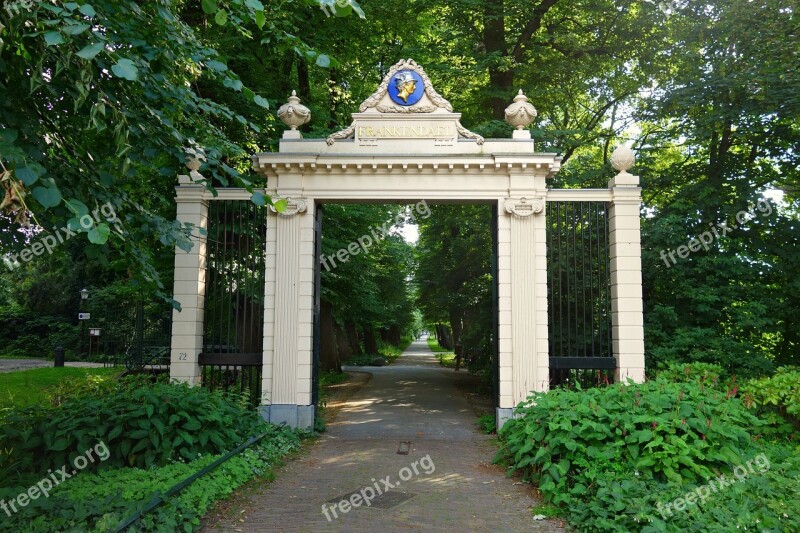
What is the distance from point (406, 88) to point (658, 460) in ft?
24.3

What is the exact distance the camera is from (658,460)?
6453 mm

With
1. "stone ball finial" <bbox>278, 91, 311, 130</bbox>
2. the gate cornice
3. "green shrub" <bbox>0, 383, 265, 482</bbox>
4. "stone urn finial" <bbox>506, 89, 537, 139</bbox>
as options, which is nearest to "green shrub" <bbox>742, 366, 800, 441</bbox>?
the gate cornice

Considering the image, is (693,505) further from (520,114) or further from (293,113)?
(293,113)

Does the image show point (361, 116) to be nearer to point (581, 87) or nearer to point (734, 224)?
point (581, 87)

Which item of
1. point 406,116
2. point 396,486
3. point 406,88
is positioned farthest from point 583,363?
point 406,88

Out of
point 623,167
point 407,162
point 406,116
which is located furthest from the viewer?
point 623,167

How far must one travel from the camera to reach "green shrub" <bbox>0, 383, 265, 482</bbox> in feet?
22.2

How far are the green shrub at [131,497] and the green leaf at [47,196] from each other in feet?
9.23

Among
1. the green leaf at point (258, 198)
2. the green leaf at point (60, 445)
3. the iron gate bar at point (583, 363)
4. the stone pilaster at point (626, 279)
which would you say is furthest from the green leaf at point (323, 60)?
the stone pilaster at point (626, 279)

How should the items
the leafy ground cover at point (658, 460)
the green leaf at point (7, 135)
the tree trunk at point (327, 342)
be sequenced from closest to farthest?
the green leaf at point (7, 135)
the leafy ground cover at point (658, 460)
the tree trunk at point (327, 342)

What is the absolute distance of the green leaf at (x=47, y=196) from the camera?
12.2 ft

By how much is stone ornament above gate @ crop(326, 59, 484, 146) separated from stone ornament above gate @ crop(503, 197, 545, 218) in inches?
52.9

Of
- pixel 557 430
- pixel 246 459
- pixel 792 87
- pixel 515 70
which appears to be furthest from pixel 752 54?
pixel 246 459

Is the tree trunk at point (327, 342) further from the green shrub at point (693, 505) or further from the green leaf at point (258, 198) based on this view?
the green leaf at point (258, 198)
